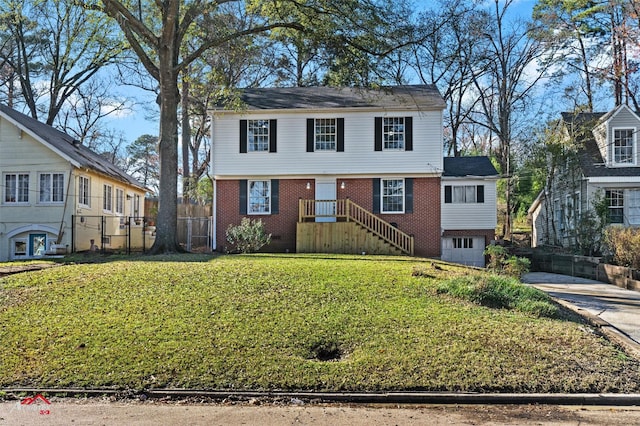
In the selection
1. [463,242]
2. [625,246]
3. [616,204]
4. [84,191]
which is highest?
[84,191]

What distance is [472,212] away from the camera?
23562 mm

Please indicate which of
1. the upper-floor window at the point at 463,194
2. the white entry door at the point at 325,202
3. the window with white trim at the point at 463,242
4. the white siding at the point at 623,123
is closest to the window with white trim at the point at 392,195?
the white entry door at the point at 325,202

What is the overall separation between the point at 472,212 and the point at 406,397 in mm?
18101

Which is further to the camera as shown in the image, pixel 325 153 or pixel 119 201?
pixel 119 201

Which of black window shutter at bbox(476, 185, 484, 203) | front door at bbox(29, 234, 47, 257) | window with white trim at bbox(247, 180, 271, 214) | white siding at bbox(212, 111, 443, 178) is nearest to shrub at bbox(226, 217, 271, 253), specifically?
window with white trim at bbox(247, 180, 271, 214)

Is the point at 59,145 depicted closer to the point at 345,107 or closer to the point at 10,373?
the point at 345,107

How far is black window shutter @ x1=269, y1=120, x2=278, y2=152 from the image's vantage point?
22.4m

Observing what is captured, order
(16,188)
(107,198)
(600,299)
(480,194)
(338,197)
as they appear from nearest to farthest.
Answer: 1. (600,299)
2. (16,188)
3. (338,197)
4. (480,194)
5. (107,198)

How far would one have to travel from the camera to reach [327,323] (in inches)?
341

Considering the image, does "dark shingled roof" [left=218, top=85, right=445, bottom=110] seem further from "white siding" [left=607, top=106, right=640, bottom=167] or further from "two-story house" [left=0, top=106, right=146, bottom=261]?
"white siding" [left=607, top=106, right=640, bottom=167]

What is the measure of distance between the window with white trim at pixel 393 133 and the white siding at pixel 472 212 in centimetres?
295

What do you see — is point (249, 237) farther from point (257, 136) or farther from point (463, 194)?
point (463, 194)

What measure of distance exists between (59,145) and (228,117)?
6.94 m

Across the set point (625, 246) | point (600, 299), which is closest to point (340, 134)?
point (625, 246)
